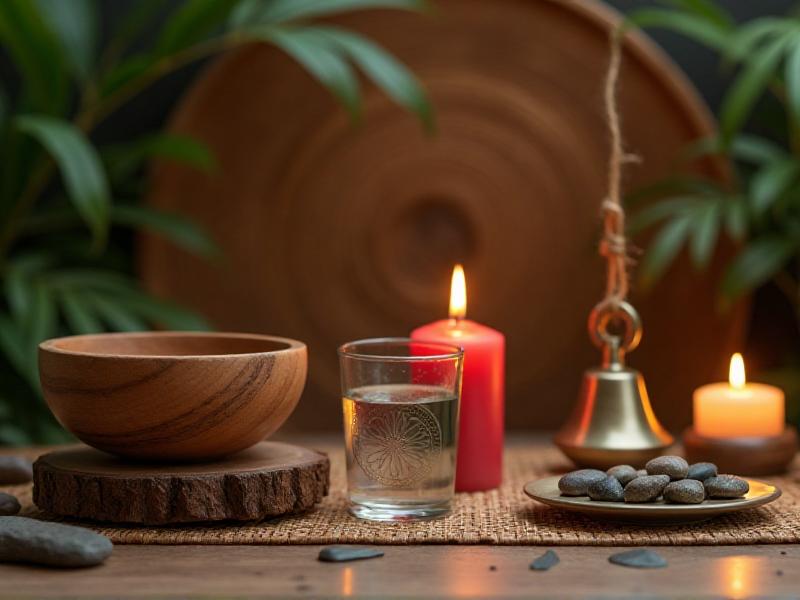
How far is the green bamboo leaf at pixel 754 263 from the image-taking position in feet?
4.28

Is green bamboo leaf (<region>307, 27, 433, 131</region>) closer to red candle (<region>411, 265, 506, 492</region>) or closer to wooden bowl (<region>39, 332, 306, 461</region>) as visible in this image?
red candle (<region>411, 265, 506, 492</region>)

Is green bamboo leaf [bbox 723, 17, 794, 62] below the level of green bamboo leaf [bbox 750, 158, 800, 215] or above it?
above

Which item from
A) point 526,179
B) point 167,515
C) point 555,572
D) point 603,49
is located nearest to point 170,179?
point 526,179

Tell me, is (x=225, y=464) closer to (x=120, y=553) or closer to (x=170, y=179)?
(x=120, y=553)

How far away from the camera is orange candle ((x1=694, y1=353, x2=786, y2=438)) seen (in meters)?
0.92

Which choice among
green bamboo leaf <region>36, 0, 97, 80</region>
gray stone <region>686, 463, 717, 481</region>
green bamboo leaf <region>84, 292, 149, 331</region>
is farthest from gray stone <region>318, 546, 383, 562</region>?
green bamboo leaf <region>36, 0, 97, 80</region>

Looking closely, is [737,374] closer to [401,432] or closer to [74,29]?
[401,432]

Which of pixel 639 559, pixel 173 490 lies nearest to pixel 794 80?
pixel 639 559

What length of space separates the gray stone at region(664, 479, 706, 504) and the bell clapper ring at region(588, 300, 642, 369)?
0.22m

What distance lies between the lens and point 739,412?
920 mm

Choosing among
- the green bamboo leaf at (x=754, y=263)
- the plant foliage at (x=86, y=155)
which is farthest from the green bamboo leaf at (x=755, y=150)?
the plant foliage at (x=86, y=155)

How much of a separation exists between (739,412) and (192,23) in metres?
0.73

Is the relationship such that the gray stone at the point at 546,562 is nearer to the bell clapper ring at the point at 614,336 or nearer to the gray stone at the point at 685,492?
the gray stone at the point at 685,492

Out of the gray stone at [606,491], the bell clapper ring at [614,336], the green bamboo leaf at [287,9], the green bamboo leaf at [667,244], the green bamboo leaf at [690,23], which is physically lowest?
the gray stone at [606,491]
